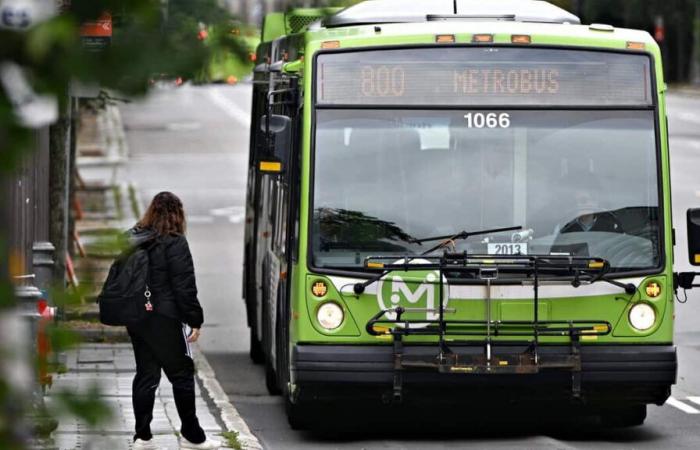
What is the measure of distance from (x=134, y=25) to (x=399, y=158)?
8220mm

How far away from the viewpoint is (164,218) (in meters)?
9.37

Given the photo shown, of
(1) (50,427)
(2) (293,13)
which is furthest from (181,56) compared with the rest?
(1) (50,427)

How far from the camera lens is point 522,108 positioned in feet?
34.5

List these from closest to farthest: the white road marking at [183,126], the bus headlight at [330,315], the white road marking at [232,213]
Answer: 1. the bus headlight at [330,315]
2. the white road marking at [232,213]
3. the white road marking at [183,126]

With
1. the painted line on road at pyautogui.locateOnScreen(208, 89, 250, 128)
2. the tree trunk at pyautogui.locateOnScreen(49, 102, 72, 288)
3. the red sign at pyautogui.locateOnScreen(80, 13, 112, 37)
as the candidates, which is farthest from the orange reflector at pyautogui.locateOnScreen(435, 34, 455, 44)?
the painted line on road at pyautogui.locateOnScreen(208, 89, 250, 128)

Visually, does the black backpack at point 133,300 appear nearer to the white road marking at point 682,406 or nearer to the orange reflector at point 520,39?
the orange reflector at point 520,39

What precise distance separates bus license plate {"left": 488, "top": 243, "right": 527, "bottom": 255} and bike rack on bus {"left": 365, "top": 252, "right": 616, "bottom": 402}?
0.10 m

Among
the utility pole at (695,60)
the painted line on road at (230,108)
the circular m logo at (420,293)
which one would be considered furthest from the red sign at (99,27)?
the utility pole at (695,60)

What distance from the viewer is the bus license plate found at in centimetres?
1027

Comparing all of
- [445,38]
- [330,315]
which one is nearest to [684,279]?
[445,38]

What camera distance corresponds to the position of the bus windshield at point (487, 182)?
1030 cm

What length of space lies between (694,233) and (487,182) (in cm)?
129

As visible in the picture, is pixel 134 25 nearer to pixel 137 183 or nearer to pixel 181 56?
pixel 181 56

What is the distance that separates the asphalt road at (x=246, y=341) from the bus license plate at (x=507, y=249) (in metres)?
1.23
